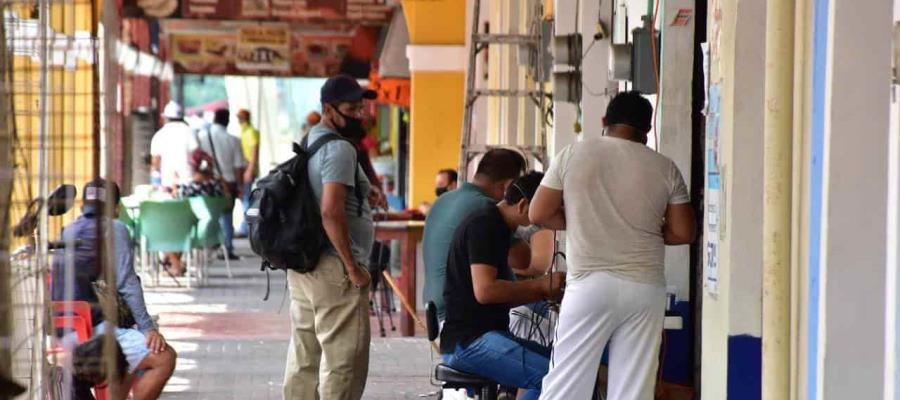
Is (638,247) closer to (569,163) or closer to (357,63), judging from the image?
(569,163)

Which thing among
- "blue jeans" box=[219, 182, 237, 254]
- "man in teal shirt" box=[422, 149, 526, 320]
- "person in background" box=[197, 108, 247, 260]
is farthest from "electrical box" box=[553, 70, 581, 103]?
"person in background" box=[197, 108, 247, 260]

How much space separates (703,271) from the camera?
609cm

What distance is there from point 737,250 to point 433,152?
39.8 ft

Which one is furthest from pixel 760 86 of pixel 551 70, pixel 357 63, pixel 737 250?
pixel 357 63

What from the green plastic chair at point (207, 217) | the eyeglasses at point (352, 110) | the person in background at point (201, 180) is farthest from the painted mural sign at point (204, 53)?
the eyeglasses at point (352, 110)

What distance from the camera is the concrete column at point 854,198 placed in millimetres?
4484

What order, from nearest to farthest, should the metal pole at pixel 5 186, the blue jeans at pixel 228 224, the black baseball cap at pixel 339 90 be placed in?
1. the metal pole at pixel 5 186
2. the black baseball cap at pixel 339 90
3. the blue jeans at pixel 228 224

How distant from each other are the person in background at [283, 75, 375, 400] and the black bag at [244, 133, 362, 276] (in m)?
0.04

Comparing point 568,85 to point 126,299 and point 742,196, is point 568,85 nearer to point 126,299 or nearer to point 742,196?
point 126,299

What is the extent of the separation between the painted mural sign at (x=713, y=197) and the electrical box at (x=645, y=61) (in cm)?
128

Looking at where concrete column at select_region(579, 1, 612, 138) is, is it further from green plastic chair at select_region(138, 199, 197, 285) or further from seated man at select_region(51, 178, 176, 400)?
green plastic chair at select_region(138, 199, 197, 285)

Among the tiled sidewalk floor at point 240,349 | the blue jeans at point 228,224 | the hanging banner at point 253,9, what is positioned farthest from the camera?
the hanging banner at point 253,9

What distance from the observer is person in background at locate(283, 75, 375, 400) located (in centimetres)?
673

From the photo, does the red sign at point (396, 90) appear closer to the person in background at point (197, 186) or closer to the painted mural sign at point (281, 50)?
the person in background at point (197, 186)
